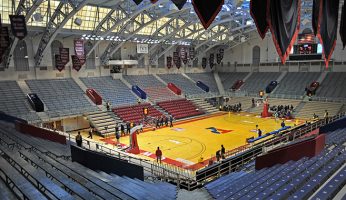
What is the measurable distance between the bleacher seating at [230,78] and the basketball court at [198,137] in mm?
10198

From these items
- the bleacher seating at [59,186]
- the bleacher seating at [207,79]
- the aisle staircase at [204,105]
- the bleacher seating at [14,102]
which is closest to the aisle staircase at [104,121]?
the bleacher seating at [14,102]

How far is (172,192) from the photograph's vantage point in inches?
358

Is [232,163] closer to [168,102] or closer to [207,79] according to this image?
[168,102]

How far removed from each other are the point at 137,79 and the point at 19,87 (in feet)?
45.9

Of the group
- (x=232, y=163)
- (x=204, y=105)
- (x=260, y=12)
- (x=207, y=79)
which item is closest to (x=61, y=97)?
(x=204, y=105)

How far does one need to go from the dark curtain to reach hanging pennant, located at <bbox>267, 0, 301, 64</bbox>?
1.88 m

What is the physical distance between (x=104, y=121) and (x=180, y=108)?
34.1 feet

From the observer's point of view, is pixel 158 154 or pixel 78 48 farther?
pixel 78 48

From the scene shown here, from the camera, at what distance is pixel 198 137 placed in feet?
76.8

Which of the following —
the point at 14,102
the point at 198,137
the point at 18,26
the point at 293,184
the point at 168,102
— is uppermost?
the point at 18,26

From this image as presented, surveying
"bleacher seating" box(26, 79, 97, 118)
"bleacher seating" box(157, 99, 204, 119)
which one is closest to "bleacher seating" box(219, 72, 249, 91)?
"bleacher seating" box(157, 99, 204, 119)

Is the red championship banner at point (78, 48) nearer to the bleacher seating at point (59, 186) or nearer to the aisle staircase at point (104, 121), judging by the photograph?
the aisle staircase at point (104, 121)

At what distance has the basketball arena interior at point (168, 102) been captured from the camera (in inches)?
316

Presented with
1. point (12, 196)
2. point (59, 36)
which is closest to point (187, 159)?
point (12, 196)
